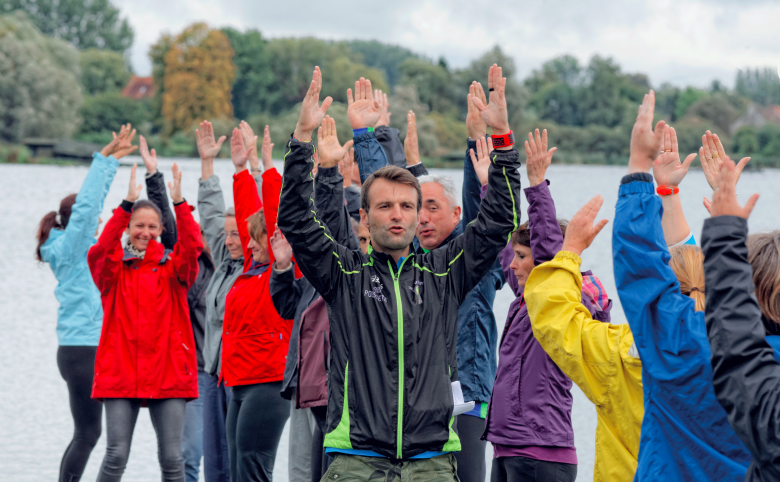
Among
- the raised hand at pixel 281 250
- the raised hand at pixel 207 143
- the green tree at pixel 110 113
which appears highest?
the green tree at pixel 110 113

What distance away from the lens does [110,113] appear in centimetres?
4984

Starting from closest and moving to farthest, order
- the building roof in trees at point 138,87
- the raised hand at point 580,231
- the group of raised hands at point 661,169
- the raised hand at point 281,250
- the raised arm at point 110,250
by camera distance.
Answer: the group of raised hands at point 661,169 → the raised hand at point 580,231 → the raised hand at point 281,250 → the raised arm at point 110,250 → the building roof in trees at point 138,87

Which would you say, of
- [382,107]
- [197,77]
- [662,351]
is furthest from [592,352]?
[197,77]

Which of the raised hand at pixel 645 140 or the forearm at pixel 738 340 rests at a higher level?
the raised hand at pixel 645 140

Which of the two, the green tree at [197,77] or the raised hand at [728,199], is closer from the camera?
the raised hand at [728,199]

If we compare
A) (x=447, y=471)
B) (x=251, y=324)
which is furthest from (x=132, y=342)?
(x=447, y=471)

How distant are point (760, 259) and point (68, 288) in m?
4.67

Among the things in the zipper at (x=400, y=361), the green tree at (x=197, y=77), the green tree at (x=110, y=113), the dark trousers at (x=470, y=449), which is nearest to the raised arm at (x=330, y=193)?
the zipper at (x=400, y=361)

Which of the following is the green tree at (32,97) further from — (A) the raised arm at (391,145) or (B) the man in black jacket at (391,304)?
(B) the man in black jacket at (391,304)

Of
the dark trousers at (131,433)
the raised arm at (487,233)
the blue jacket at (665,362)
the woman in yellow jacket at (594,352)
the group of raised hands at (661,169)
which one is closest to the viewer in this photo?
the group of raised hands at (661,169)

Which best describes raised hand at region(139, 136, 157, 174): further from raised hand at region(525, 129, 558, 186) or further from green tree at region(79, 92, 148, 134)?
green tree at region(79, 92, 148, 134)

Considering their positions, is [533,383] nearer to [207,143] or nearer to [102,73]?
[207,143]

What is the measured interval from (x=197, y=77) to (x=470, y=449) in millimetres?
45730

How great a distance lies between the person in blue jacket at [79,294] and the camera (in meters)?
5.14
